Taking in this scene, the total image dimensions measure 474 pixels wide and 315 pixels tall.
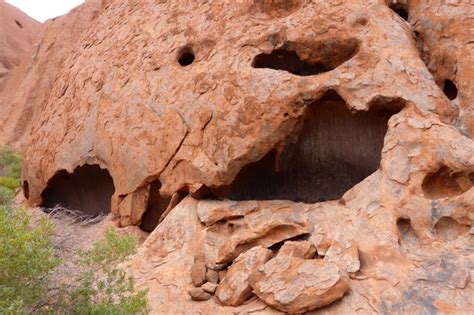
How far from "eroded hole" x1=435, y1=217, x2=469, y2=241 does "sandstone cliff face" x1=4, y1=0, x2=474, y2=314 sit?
0.04 ft

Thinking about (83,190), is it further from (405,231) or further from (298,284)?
(405,231)

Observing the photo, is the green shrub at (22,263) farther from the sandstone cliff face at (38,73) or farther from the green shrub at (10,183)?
the sandstone cliff face at (38,73)

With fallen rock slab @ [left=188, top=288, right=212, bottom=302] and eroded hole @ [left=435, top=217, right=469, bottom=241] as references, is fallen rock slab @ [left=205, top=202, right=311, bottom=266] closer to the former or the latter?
fallen rock slab @ [left=188, top=288, right=212, bottom=302]

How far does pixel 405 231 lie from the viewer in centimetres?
400

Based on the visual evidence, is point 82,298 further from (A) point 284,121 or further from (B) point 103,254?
(A) point 284,121

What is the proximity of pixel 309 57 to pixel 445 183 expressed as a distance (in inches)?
85.0

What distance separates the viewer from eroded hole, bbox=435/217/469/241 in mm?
3867

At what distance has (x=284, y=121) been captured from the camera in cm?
509

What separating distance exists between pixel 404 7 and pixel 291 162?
7.99ft

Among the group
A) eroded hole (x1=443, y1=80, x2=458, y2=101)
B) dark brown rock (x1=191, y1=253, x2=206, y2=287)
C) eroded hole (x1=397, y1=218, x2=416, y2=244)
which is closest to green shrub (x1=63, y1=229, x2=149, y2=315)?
dark brown rock (x1=191, y1=253, x2=206, y2=287)

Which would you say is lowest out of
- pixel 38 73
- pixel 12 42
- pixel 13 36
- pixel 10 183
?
pixel 10 183

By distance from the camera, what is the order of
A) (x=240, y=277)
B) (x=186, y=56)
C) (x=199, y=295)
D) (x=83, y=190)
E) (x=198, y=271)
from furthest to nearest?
(x=83, y=190)
(x=186, y=56)
(x=198, y=271)
(x=199, y=295)
(x=240, y=277)

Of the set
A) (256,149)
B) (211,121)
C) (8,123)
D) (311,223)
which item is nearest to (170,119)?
(211,121)

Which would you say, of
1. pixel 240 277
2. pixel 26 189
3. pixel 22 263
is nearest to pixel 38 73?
pixel 26 189
